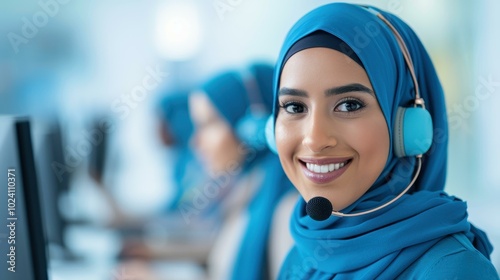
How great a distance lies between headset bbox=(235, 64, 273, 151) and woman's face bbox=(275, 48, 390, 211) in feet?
3.26

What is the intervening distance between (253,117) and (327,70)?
1.21m

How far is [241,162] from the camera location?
7.83ft

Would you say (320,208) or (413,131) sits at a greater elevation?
(413,131)

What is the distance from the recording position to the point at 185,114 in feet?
11.6

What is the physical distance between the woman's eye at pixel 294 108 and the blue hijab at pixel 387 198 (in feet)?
0.15

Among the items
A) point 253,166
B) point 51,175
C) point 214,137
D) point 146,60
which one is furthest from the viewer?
point 146,60

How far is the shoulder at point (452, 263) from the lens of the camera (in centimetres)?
93

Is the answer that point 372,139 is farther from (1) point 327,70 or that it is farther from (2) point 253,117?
(2) point 253,117

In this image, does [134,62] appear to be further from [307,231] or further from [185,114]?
[307,231]

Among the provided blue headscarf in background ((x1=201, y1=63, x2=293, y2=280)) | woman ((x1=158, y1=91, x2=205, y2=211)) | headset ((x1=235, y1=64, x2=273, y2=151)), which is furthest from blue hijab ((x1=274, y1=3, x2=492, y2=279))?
woman ((x1=158, y1=91, x2=205, y2=211))

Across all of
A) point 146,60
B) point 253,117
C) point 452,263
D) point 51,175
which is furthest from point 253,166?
point 146,60

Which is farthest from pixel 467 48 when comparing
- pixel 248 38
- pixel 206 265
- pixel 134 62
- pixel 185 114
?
pixel 134 62

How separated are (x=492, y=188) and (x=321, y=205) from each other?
2.88 m

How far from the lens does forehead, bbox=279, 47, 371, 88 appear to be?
3.38 feet
